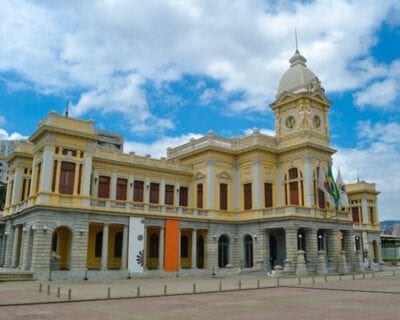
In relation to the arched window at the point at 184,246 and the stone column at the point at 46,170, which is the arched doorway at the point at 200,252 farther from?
the stone column at the point at 46,170

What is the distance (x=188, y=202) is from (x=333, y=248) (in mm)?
15498

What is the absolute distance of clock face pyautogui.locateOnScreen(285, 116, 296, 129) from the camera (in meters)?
44.2

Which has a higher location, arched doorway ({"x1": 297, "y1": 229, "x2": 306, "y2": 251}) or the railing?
the railing

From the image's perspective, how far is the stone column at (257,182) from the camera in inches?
1642

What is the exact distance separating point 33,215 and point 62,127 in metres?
7.28

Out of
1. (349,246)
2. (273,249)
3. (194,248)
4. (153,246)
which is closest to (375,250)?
(349,246)

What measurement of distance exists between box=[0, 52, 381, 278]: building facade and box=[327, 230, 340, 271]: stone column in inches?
3.9

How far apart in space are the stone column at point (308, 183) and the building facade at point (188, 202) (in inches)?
4.1

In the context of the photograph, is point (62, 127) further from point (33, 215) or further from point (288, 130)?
point (288, 130)

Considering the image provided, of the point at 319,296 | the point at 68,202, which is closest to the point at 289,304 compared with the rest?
the point at 319,296

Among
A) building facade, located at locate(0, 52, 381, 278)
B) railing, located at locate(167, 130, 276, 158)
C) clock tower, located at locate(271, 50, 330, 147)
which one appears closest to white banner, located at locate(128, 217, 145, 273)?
building facade, located at locate(0, 52, 381, 278)

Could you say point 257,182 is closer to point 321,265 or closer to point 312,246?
point 312,246

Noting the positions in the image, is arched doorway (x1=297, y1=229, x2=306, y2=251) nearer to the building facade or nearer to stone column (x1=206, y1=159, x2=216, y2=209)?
the building facade

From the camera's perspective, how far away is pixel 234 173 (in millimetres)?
44688
